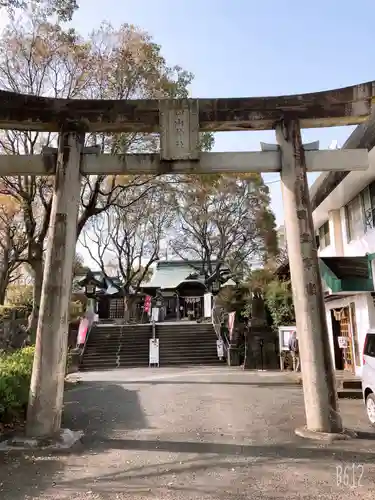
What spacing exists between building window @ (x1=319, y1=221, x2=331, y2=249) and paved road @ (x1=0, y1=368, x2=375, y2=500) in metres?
7.84

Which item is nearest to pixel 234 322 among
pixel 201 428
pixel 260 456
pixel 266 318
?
pixel 266 318

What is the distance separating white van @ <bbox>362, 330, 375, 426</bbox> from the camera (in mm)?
8055

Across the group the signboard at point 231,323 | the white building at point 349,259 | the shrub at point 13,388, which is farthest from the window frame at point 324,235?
the shrub at point 13,388

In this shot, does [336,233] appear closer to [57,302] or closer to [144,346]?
[57,302]

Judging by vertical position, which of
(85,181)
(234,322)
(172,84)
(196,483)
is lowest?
(196,483)

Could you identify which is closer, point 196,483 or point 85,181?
point 196,483

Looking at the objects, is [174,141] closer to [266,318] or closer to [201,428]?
[201,428]

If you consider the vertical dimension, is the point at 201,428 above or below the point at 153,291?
below

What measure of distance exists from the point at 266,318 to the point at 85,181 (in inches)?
489

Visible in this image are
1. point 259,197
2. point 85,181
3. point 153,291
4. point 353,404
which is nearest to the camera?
point 353,404

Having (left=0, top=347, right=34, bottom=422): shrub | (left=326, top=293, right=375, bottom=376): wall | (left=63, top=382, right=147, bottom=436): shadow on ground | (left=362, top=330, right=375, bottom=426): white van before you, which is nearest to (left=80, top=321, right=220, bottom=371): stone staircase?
(left=63, top=382, right=147, bottom=436): shadow on ground

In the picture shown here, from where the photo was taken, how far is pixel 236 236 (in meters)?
30.2

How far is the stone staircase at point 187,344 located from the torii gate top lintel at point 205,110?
1733 cm

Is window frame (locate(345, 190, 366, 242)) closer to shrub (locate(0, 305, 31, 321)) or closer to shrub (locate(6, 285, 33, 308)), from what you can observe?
shrub (locate(0, 305, 31, 321))
